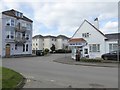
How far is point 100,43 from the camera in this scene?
3844 centimetres

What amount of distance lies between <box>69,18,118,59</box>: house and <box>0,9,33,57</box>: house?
1497 cm

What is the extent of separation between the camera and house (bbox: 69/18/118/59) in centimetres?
3725

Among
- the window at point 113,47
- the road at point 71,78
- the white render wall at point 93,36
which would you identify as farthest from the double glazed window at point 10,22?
the road at point 71,78

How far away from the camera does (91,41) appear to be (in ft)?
131

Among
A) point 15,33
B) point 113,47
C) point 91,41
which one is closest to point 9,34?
point 15,33

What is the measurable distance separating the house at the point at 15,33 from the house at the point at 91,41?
14973 mm

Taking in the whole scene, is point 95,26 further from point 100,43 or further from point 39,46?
point 39,46

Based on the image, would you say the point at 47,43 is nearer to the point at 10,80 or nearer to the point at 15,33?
the point at 15,33

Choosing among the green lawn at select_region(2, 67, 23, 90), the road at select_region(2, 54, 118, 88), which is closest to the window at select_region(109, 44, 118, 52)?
the road at select_region(2, 54, 118, 88)

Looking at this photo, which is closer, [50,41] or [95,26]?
[95,26]

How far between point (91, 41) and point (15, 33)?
19609 millimetres

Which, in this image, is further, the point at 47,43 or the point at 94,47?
the point at 47,43

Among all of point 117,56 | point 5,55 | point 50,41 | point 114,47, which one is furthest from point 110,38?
point 50,41

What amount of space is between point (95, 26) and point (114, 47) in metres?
8.40
